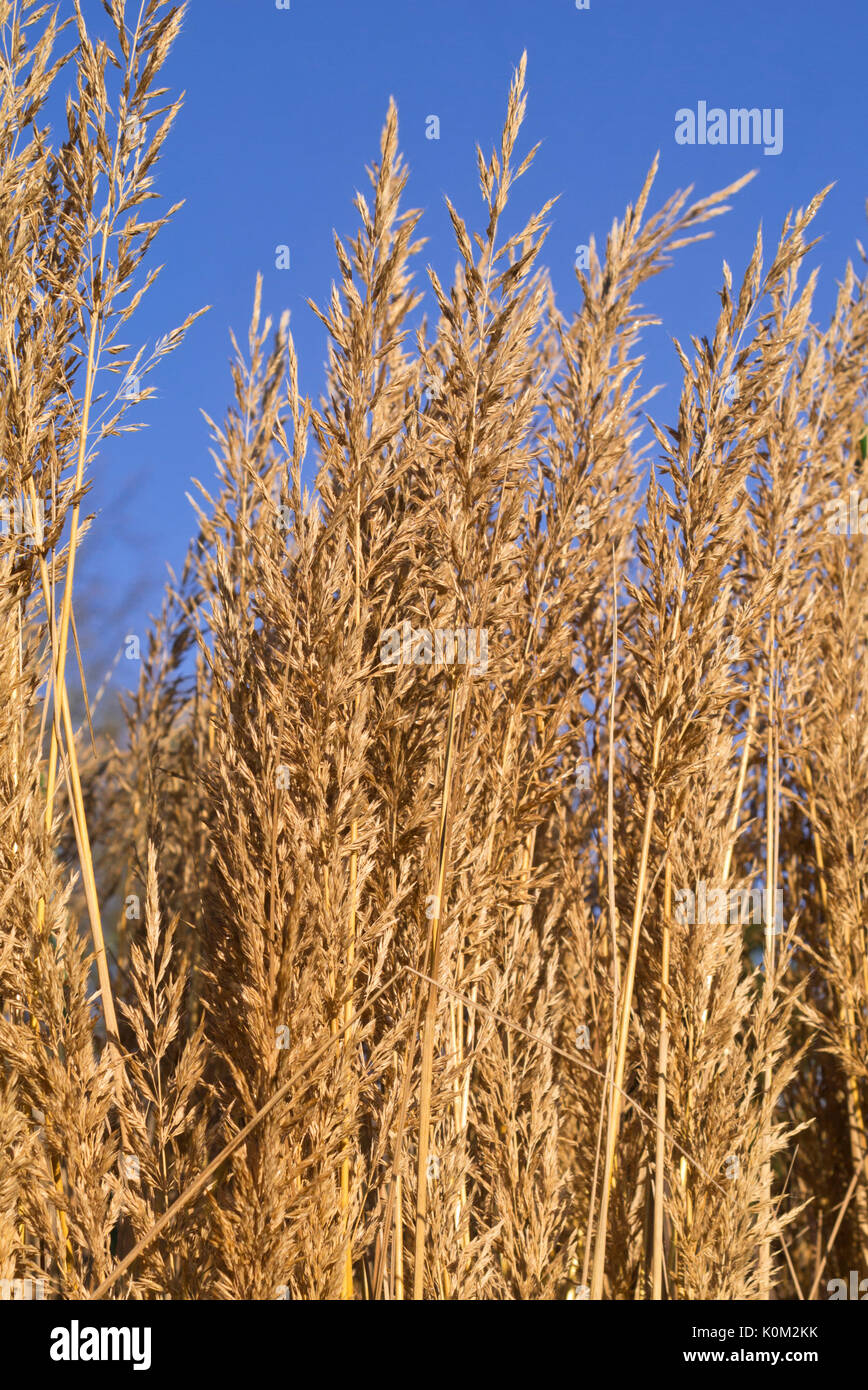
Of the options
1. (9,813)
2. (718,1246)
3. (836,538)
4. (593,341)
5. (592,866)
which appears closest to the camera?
(9,813)

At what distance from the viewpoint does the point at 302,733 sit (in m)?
1.84

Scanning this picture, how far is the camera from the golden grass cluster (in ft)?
5.90

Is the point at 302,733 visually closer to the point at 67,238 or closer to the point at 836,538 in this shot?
the point at 67,238

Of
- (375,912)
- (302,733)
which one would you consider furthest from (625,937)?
(302,733)

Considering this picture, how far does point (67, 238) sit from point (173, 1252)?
81.8 inches

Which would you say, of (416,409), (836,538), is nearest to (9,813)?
(416,409)

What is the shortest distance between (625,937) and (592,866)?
476 mm

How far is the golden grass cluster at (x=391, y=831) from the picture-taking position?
5.90 feet

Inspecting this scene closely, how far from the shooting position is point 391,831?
2012 mm

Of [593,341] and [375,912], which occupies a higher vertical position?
[593,341]

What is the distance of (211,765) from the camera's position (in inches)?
80.6

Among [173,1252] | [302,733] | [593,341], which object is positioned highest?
[593,341]

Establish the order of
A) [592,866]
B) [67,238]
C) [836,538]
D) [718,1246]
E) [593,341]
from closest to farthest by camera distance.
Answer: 1. [67,238]
2. [718,1246]
3. [593,341]
4. [592,866]
5. [836,538]

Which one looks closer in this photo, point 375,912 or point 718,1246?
point 375,912
